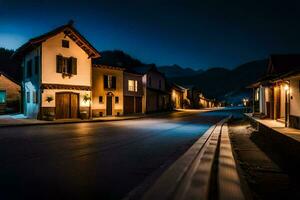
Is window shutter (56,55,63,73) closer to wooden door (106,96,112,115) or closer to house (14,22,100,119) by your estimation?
house (14,22,100,119)

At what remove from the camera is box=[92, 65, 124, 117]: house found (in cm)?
3597

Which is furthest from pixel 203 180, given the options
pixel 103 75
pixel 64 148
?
pixel 103 75

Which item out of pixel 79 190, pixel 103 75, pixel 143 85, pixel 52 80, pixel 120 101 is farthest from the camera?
pixel 143 85

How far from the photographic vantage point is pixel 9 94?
37312 millimetres

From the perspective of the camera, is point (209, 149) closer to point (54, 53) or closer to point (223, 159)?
point (223, 159)

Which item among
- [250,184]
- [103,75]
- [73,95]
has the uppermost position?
[103,75]

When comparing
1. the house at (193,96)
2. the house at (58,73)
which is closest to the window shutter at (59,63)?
the house at (58,73)

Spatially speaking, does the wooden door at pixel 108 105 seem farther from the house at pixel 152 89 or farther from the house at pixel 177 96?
the house at pixel 177 96

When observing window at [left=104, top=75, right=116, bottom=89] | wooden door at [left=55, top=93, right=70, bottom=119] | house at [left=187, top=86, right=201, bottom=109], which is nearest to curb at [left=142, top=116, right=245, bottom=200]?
wooden door at [left=55, top=93, right=70, bottom=119]

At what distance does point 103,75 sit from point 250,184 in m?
31.9

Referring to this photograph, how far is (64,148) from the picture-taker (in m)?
11.2

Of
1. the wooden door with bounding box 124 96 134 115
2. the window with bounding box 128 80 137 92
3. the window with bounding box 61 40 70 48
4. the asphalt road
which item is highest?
the window with bounding box 61 40 70 48

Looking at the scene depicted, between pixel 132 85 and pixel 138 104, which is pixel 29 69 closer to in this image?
pixel 132 85

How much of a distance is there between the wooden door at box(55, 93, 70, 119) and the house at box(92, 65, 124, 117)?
507 cm
